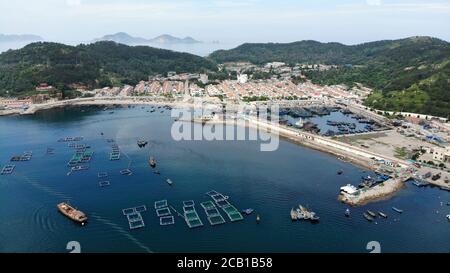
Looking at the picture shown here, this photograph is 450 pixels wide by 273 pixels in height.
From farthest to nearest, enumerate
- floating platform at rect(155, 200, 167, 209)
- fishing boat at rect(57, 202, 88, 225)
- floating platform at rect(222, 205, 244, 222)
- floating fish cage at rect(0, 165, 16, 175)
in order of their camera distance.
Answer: floating fish cage at rect(0, 165, 16, 175) < floating platform at rect(155, 200, 167, 209) < floating platform at rect(222, 205, 244, 222) < fishing boat at rect(57, 202, 88, 225)

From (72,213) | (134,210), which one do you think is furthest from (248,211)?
(72,213)

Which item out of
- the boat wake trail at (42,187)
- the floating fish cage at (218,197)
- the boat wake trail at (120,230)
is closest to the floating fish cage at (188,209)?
the floating fish cage at (218,197)

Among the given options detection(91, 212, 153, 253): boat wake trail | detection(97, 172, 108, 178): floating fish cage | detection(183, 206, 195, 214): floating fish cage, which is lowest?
detection(91, 212, 153, 253): boat wake trail

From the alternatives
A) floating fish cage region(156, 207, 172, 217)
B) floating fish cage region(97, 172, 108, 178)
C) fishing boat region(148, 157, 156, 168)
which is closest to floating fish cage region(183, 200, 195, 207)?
floating fish cage region(156, 207, 172, 217)

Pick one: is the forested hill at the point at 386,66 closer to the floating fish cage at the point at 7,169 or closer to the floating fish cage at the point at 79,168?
the floating fish cage at the point at 79,168

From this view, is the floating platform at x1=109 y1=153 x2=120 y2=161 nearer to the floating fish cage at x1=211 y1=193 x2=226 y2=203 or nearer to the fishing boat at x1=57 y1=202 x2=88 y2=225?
the fishing boat at x1=57 y1=202 x2=88 y2=225
